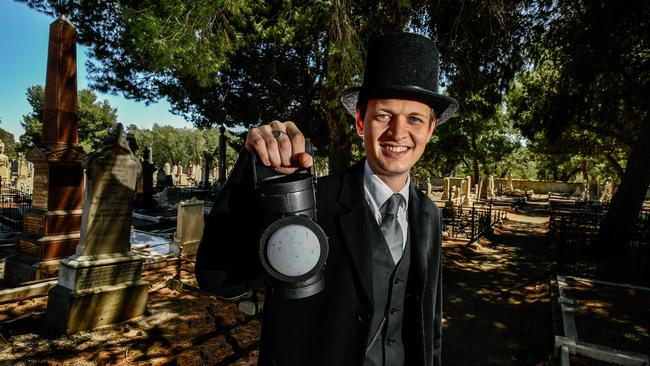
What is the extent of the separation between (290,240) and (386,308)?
83 centimetres

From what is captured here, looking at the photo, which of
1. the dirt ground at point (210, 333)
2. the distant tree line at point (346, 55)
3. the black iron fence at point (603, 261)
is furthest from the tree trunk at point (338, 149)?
the black iron fence at point (603, 261)

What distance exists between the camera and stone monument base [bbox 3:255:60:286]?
7625 mm

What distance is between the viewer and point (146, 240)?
37.4 feet

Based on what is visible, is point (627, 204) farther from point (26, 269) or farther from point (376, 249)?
point (26, 269)

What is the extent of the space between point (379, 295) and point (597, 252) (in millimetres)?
13255

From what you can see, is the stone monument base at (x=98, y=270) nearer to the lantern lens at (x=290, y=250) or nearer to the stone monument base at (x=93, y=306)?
the stone monument base at (x=93, y=306)

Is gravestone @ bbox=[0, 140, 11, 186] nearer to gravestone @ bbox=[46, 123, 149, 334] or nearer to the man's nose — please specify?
gravestone @ bbox=[46, 123, 149, 334]

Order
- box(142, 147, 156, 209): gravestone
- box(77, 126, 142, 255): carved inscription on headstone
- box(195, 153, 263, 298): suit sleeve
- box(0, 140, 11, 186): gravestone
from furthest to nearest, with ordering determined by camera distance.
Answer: box(0, 140, 11, 186): gravestone → box(142, 147, 156, 209): gravestone → box(77, 126, 142, 255): carved inscription on headstone → box(195, 153, 263, 298): suit sleeve

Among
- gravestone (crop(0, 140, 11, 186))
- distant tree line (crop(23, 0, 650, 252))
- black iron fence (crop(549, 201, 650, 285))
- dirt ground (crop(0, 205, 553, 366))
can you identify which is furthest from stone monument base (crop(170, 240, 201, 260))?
gravestone (crop(0, 140, 11, 186))

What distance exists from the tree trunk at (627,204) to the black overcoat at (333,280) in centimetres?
1294

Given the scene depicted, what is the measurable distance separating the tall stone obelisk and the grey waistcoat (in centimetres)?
879

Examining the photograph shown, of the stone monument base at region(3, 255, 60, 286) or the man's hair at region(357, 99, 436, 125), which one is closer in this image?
the man's hair at region(357, 99, 436, 125)

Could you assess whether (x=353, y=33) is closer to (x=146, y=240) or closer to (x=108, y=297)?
(x=108, y=297)

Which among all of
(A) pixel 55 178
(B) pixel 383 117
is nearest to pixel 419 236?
(B) pixel 383 117
